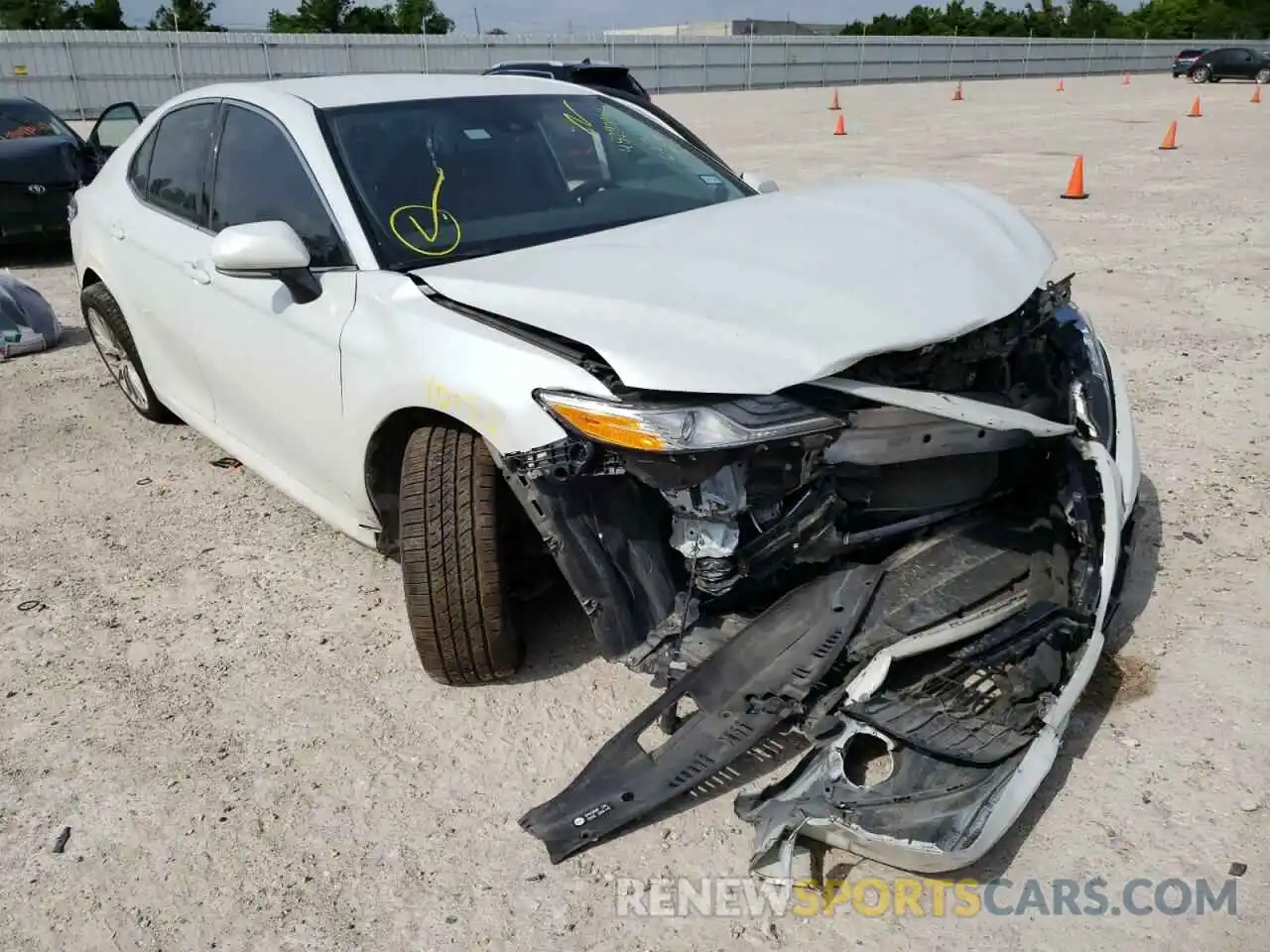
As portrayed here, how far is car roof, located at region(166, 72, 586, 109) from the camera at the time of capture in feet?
11.5

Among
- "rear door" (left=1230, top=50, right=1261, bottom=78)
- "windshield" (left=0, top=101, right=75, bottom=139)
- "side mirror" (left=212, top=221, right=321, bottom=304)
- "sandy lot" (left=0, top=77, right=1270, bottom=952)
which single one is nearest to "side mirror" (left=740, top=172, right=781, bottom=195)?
"sandy lot" (left=0, top=77, right=1270, bottom=952)

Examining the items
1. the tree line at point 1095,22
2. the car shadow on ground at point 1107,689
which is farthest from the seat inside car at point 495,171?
the tree line at point 1095,22

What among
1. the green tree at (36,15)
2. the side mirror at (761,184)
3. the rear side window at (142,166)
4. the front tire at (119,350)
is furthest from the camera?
the green tree at (36,15)

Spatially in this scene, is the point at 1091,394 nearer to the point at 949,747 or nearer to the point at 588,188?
the point at 949,747

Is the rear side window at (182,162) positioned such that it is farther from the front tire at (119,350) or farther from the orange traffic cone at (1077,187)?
the orange traffic cone at (1077,187)

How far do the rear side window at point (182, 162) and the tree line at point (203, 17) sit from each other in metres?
39.5

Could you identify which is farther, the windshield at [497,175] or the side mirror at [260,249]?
the windshield at [497,175]

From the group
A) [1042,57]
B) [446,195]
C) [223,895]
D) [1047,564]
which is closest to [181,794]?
[223,895]

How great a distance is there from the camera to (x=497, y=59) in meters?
34.8

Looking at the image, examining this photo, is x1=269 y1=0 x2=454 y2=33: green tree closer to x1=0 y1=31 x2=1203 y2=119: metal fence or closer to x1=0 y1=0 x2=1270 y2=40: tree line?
x1=0 y1=0 x2=1270 y2=40: tree line

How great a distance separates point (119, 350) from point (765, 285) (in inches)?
145

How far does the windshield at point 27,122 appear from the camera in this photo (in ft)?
30.1

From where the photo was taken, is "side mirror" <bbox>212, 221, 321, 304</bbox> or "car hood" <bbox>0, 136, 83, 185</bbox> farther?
"car hood" <bbox>0, 136, 83, 185</bbox>

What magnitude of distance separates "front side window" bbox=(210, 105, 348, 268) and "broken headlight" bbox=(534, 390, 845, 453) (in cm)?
117
